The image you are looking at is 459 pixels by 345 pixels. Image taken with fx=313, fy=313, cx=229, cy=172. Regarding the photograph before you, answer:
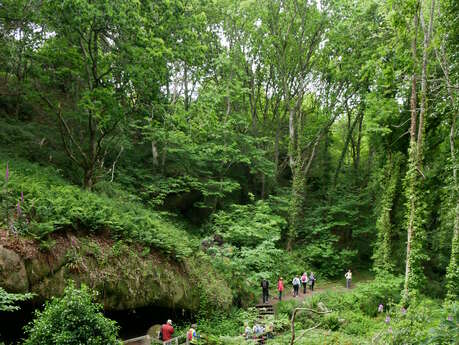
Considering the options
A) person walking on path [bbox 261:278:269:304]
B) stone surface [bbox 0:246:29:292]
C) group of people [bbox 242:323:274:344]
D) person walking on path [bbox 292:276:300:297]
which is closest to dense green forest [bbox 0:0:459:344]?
stone surface [bbox 0:246:29:292]

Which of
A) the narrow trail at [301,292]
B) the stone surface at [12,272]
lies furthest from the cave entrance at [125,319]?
the narrow trail at [301,292]

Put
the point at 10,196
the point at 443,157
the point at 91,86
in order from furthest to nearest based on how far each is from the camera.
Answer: the point at 443,157 → the point at 91,86 → the point at 10,196

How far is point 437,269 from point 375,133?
8931 millimetres

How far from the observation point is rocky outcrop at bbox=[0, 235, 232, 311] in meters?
7.33

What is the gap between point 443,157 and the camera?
53.0 ft

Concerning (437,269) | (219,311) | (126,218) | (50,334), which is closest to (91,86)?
(126,218)

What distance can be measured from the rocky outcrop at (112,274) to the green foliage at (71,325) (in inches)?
60.6

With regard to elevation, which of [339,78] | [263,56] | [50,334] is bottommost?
[50,334]

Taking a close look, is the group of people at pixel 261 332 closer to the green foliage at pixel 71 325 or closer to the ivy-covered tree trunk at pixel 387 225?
→ the green foliage at pixel 71 325

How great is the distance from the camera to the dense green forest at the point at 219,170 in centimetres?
834

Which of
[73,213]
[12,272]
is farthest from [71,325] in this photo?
[73,213]

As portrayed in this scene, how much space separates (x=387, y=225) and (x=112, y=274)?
1460 centimetres

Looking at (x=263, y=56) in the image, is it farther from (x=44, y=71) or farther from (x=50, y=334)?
(x=50, y=334)

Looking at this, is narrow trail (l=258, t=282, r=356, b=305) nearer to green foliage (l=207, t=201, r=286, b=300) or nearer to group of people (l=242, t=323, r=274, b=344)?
green foliage (l=207, t=201, r=286, b=300)
